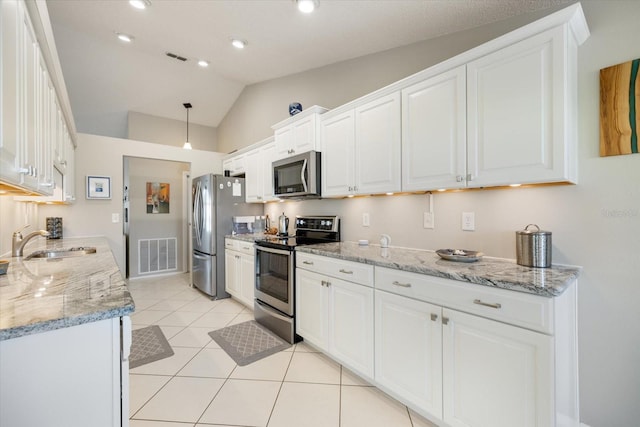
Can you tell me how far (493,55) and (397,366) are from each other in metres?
1.96

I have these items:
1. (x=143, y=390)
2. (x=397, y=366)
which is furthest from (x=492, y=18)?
(x=143, y=390)

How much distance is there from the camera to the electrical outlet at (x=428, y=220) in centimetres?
221

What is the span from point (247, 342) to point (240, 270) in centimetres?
111

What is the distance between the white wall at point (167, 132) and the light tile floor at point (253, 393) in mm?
3935

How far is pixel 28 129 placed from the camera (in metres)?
1.31

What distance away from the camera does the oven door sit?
2.60 m

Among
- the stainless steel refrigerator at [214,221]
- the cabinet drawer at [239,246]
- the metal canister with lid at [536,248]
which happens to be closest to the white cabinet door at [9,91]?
the cabinet drawer at [239,246]

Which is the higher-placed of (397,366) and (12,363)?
(12,363)

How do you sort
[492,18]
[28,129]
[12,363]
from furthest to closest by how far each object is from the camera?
[492,18] → [28,129] → [12,363]

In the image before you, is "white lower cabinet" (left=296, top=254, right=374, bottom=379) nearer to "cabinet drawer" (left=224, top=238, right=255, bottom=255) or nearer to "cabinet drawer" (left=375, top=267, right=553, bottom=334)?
"cabinet drawer" (left=375, top=267, right=553, bottom=334)

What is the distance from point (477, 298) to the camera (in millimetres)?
1363

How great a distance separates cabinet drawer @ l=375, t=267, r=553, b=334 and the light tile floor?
2.58 feet

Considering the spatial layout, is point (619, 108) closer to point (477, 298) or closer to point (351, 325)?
point (477, 298)

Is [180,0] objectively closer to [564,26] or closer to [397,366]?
[564,26]
